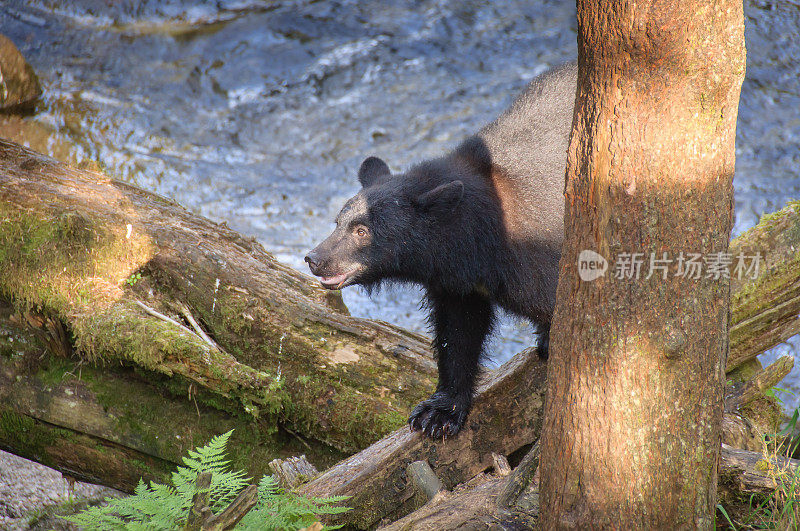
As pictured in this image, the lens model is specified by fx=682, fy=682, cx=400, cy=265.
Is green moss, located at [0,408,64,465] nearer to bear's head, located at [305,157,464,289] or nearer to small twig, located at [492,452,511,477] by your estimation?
bear's head, located at [305,157,464,289]

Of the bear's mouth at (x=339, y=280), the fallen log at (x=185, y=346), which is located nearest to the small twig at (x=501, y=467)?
the fallen log at (x=185, y=346)

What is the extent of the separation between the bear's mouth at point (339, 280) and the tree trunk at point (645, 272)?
7.17 feet

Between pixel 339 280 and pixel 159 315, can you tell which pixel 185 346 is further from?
pixel 339 280

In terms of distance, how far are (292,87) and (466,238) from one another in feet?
27.7

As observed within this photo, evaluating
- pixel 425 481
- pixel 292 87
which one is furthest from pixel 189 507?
pixel 292 87

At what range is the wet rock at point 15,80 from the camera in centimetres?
1128

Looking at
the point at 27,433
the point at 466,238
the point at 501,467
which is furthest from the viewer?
the point at 27,433

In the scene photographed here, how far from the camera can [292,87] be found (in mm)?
11984

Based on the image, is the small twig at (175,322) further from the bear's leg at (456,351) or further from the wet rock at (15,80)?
the wet rock at (15,80)

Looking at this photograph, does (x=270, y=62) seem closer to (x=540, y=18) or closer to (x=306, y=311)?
(x=540, y=18)

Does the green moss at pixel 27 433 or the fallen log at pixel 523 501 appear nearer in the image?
the fallen log at pixel 523 501

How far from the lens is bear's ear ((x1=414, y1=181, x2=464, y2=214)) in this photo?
4258 millimetres

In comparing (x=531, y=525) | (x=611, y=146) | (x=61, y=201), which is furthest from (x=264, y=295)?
(x=611, y=146)

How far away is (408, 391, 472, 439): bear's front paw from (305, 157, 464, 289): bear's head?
0.83 metres
